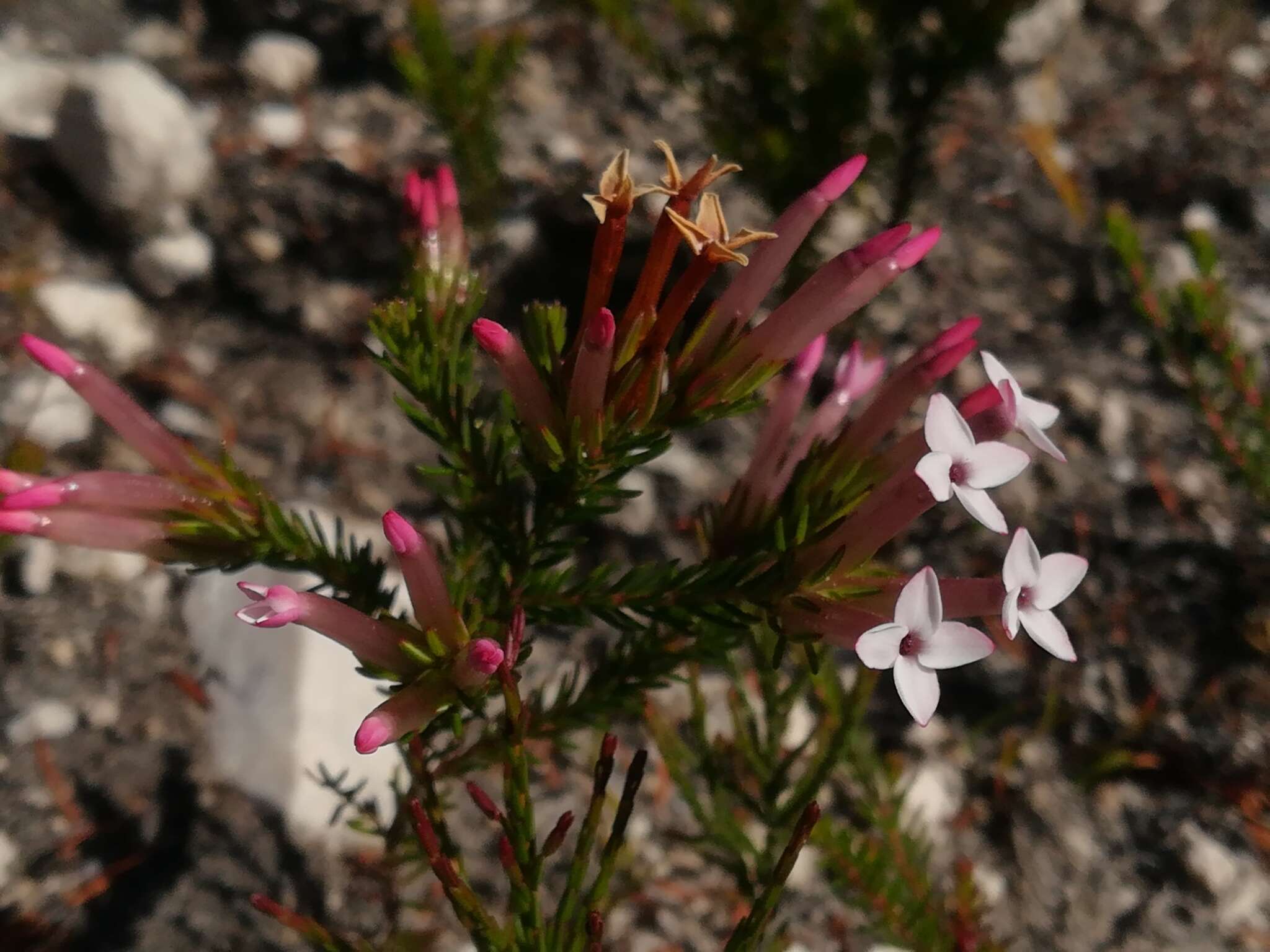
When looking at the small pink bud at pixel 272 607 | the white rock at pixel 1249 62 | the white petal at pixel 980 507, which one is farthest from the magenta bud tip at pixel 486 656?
the white rock at pixel 1249 62

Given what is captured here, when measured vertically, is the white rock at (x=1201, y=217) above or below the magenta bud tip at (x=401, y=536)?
below

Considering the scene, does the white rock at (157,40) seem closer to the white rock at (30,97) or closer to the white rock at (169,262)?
the white rock at (30,97)

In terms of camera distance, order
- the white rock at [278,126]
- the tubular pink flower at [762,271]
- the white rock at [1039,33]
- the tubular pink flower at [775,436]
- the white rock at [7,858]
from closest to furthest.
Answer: the tubular pink flower at [762,271], the tubular pink flower at [775,436], the white rock at [7,858], the white rock at [278,126], the white rock at [1039,33]

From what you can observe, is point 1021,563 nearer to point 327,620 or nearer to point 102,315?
point 327,620

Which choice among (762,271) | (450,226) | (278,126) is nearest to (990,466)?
(762,271)

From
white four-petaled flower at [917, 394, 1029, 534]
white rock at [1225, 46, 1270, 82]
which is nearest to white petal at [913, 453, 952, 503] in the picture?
white four-petaled flower at [917, 394, 1029, 534]

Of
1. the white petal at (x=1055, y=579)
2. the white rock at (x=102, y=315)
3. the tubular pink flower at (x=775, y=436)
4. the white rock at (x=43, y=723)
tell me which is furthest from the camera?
the white rock at (x=102, y=315)

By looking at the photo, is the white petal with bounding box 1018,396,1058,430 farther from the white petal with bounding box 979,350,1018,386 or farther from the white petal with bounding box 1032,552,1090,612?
the white petal with bounding box 1032,552,1090,612

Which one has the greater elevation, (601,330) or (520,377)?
(601,330)
